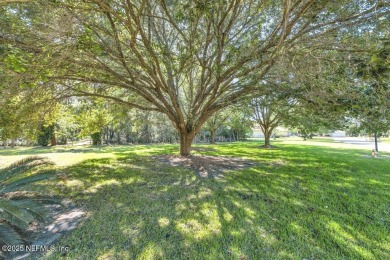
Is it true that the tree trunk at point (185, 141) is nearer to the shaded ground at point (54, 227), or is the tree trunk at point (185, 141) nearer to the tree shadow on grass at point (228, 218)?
the tree shadow on grass at point (228, 218)

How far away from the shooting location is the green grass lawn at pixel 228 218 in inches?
101

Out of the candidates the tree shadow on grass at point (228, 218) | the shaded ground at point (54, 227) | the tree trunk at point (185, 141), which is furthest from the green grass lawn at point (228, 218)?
the tree trunk at point (185, 141)

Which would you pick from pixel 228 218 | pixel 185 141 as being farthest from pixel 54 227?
pixel 185 141

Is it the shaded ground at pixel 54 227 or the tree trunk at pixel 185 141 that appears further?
the tree trunk at pixel 185 141

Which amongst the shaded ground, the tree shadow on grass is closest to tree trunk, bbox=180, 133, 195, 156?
the tree shadow on grass

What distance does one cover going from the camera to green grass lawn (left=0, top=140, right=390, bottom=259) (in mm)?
2562

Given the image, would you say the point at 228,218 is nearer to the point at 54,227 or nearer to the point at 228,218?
the point at 228,218

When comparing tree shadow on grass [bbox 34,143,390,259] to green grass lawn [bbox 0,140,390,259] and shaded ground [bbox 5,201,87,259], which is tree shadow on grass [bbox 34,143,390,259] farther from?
shaded ground [bbox 5,201,87,259]

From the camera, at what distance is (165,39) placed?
7691mm

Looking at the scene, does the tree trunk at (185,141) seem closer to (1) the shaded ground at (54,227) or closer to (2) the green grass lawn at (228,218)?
(2) the green grass lawn at (228,218)

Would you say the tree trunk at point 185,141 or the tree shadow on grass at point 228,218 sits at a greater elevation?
the tree trunk at point 185,141

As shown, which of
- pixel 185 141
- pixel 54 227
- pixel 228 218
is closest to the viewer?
pixel 54 227

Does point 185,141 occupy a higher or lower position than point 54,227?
higher

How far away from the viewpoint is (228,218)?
3383 mm
